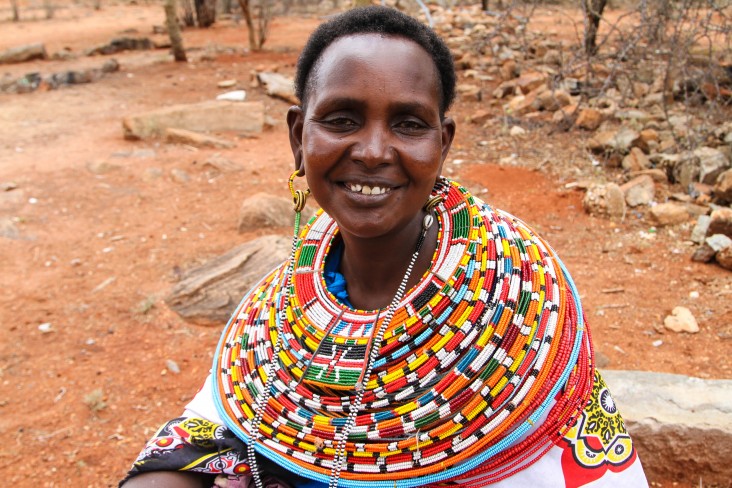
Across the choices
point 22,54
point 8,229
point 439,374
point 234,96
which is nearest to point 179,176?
point 8,229

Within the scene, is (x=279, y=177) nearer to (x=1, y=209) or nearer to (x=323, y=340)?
(x=1, y=209)

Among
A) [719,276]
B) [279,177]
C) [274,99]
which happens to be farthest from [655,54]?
[274,99]

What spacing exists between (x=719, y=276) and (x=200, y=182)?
179 inches

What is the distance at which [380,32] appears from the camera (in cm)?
157

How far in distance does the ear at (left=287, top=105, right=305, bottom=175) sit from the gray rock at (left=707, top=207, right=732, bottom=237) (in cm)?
346

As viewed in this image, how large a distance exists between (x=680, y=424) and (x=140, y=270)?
3.63 m

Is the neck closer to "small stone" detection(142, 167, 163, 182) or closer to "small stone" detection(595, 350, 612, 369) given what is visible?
"small stone" detection(595, 350, 612, 369)

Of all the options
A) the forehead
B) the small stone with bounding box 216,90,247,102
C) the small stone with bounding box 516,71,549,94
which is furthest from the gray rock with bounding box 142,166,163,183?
the forehead

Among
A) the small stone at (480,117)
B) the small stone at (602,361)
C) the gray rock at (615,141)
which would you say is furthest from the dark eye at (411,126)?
the small stone at (480,117)

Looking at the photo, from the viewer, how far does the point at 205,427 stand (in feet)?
5.92

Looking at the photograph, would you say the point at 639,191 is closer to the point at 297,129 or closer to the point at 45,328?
the point at 297,129

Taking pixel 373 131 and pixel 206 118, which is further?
pixel 206 118

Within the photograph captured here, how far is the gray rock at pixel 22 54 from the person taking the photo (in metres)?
12.0

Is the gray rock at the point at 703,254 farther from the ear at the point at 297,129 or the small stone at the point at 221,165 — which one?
the small stone at the point at 221,165
